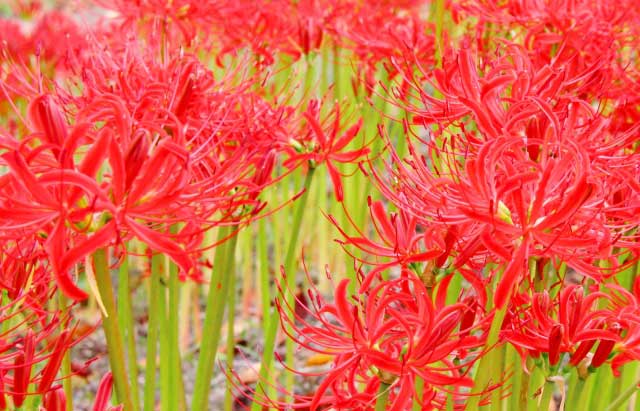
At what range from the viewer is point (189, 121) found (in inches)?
47.8

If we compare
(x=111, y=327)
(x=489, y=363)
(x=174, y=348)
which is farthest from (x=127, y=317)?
(x=489, y=363)

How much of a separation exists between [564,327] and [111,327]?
1.74ft

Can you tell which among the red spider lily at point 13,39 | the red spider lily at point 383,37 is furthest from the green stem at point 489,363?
the red spider lily at point 13,39

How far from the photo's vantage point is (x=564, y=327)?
3.33 ft

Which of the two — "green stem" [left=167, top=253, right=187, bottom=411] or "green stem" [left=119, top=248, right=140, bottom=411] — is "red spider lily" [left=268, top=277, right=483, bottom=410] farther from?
"green stem" [left=119, top=248, right=140, bottom=411]

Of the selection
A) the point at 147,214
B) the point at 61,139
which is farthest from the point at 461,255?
the point at 61,139

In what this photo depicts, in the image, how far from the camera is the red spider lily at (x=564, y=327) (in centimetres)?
101

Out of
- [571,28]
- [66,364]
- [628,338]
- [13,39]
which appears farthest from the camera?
[13,39]

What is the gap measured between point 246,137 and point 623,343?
1.91 feet

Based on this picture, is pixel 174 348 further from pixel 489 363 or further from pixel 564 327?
pixel 564 327

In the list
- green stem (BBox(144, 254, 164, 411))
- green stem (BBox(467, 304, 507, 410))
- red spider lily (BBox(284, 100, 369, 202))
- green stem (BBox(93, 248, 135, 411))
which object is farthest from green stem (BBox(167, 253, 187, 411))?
green stem (BBox(467, 304, 507, 410))

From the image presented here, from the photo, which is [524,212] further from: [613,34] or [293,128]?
[613,34]

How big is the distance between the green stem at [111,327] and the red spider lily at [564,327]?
1.51 ft

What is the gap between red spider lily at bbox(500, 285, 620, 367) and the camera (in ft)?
3.31
